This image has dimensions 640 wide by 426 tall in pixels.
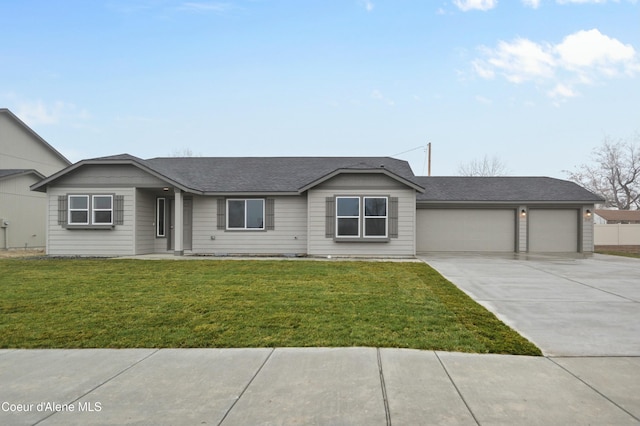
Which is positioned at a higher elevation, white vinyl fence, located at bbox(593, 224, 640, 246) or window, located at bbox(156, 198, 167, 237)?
window, located at bbox(156, 198, 167, 237)

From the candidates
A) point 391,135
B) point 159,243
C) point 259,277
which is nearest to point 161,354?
point 259,277

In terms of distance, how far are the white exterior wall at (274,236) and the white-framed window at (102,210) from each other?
3.47 metres

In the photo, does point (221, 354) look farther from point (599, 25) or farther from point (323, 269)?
point (599, 25)

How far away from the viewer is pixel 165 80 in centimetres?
2050

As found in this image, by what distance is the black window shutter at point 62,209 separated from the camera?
1545 centimetres

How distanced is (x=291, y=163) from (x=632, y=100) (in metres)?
18.0

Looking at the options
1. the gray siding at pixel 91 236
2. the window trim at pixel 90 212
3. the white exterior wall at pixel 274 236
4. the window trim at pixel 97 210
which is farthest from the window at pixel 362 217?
the window trim at pixel 97 210

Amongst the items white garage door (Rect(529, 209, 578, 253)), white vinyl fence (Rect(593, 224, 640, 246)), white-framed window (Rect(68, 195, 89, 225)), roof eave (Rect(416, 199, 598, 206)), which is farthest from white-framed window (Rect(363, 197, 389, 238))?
white vinyl fence (Rect(593, 224, 640, 246))

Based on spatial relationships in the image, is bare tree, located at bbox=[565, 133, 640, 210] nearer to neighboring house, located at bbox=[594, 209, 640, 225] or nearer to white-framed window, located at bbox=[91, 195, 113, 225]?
neighboring house, located at bbox=[594, 209, 640, 225]

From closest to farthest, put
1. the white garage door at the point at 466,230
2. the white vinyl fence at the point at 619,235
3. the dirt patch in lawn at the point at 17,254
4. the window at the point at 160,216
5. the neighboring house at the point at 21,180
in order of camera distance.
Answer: the dirt patch in lawn at the point at 17,254
the window at the point at 160,216
the white garage door at the point at 466,230
the neighboring house at the point at 21,180
the white vinyl fence at the point at 619,235

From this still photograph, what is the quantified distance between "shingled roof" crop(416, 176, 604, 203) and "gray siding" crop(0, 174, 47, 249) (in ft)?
64.3

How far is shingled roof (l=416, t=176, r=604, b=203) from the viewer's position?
18.0 metres

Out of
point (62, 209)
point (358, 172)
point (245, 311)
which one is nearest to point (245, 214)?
point (358, 172)

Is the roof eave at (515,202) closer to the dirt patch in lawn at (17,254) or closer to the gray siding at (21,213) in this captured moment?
the dirt patch in lawn at (17,254)
